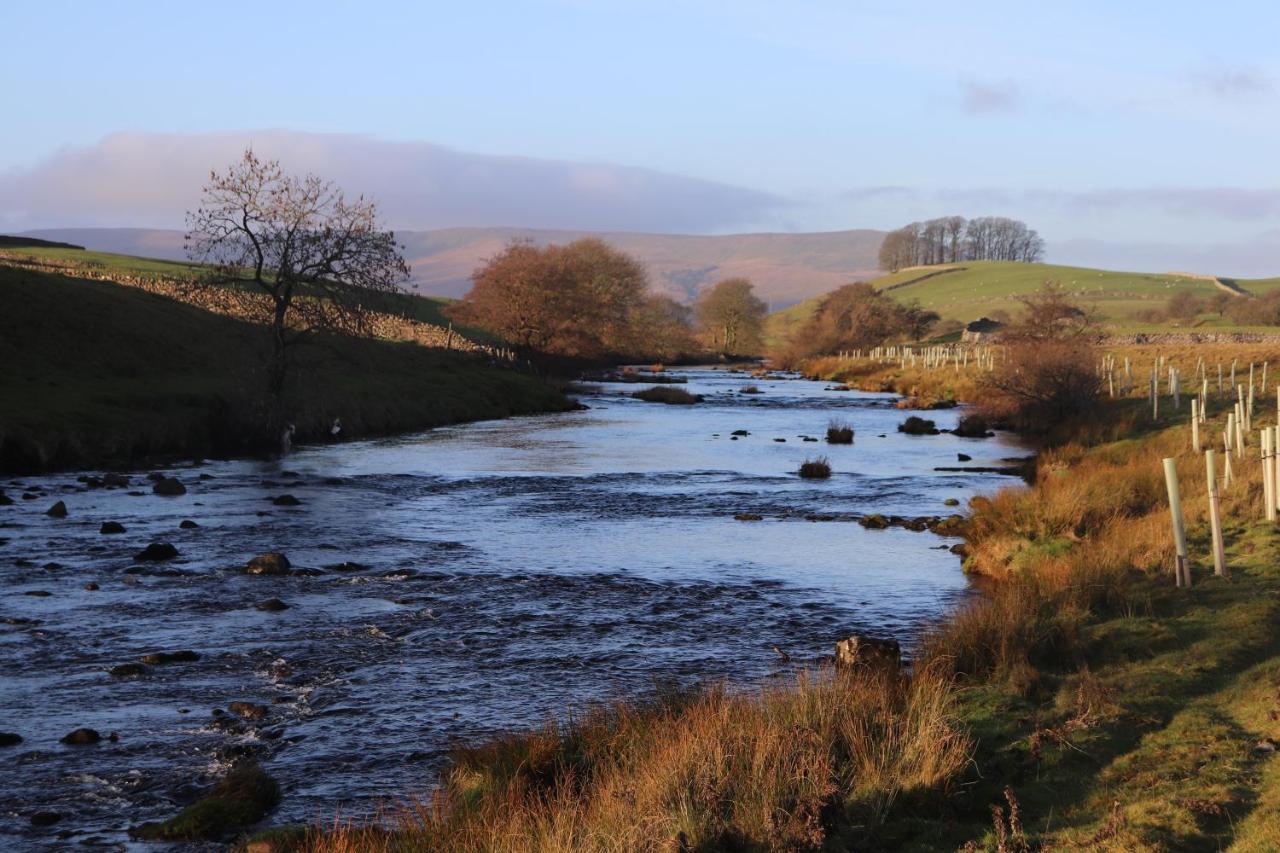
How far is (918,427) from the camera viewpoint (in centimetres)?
4947

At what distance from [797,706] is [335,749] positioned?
15.0 ft

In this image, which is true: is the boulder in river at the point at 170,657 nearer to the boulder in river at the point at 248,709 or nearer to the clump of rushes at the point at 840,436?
the boulder in river at the point at 248,709

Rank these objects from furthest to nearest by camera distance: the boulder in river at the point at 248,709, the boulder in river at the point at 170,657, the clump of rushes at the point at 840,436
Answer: the clump of rushes at the point at 840,436, the boulder in river at the point at 170,657, the boulder in river at the point at 248,709

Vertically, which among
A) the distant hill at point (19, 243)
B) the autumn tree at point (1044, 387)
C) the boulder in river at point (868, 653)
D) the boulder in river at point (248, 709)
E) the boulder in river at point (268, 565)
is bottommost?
the boulder in river at point (248, 709)

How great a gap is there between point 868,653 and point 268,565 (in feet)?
37.0

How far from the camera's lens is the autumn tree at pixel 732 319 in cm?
16062

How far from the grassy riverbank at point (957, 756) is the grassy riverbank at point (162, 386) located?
28.1 metres

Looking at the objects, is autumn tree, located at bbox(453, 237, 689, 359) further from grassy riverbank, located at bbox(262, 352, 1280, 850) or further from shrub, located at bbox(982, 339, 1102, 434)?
grassy riverbank, located at bbox(262, 352, 1280, 850)

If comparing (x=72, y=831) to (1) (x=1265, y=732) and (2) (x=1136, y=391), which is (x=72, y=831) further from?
(2) (x=1136, y=391)

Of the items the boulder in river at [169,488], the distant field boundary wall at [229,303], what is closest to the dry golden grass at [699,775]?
→ the boulder in river at [169,488]

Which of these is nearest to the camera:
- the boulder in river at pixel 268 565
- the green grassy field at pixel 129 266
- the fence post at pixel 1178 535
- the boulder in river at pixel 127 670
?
the boulder in river at pixel 127 670

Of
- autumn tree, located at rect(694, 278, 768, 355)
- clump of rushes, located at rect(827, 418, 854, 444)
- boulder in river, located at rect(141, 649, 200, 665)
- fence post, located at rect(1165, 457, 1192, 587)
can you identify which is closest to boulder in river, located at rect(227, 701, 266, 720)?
boulder in river, located at rect(141, 649, 200, 665)

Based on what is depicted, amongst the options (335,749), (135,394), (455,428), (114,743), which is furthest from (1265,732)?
(455,428)

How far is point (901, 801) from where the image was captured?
29.3 feet
